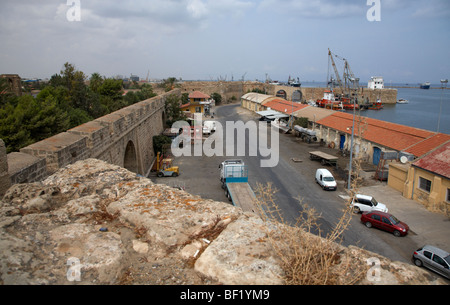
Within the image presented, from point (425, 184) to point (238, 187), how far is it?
30.5 feet

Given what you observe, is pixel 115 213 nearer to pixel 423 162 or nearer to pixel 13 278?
pixel 13 278

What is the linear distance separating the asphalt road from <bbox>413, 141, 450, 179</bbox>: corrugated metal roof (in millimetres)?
3917

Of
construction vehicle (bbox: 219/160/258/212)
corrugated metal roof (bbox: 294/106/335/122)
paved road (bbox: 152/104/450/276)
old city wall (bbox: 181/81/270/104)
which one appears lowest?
paved road (bbox: 152/104/450/276)

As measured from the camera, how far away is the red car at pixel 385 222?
40.3ft

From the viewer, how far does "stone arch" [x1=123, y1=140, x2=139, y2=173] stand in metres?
15.9

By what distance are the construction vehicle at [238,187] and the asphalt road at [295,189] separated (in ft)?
2.89

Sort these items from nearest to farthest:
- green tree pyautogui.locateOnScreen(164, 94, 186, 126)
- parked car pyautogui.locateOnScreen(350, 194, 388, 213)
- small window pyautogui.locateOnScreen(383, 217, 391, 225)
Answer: small window pyautogui.locateOnScreen(383, 217, 391, 225)
parked car pyautogui.locateOnScreen(350, 194, 388, 213)
green tree pyautogui.locateOnScreen(164, 94, 186, 126)

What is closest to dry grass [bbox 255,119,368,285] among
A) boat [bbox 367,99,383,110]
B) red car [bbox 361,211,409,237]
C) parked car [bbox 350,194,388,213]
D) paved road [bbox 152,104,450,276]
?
paved road [bbox 152,104,450,276]

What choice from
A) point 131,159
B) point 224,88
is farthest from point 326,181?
point 224,88

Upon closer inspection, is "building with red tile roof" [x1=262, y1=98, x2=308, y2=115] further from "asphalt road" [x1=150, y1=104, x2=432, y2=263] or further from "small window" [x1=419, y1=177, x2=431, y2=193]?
"small window" [x1=419, y1=177, x2=431, y2=193]

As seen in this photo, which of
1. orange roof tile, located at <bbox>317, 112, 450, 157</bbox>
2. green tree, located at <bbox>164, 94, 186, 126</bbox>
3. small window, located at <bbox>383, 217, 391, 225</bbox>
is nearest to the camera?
small window, located at <bbox>383, 217, 391, 225</bbox>

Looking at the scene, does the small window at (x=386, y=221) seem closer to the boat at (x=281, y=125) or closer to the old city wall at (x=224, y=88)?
the boat at (x=281, y=125)

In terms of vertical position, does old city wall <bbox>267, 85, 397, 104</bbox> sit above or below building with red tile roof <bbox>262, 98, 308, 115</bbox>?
above
